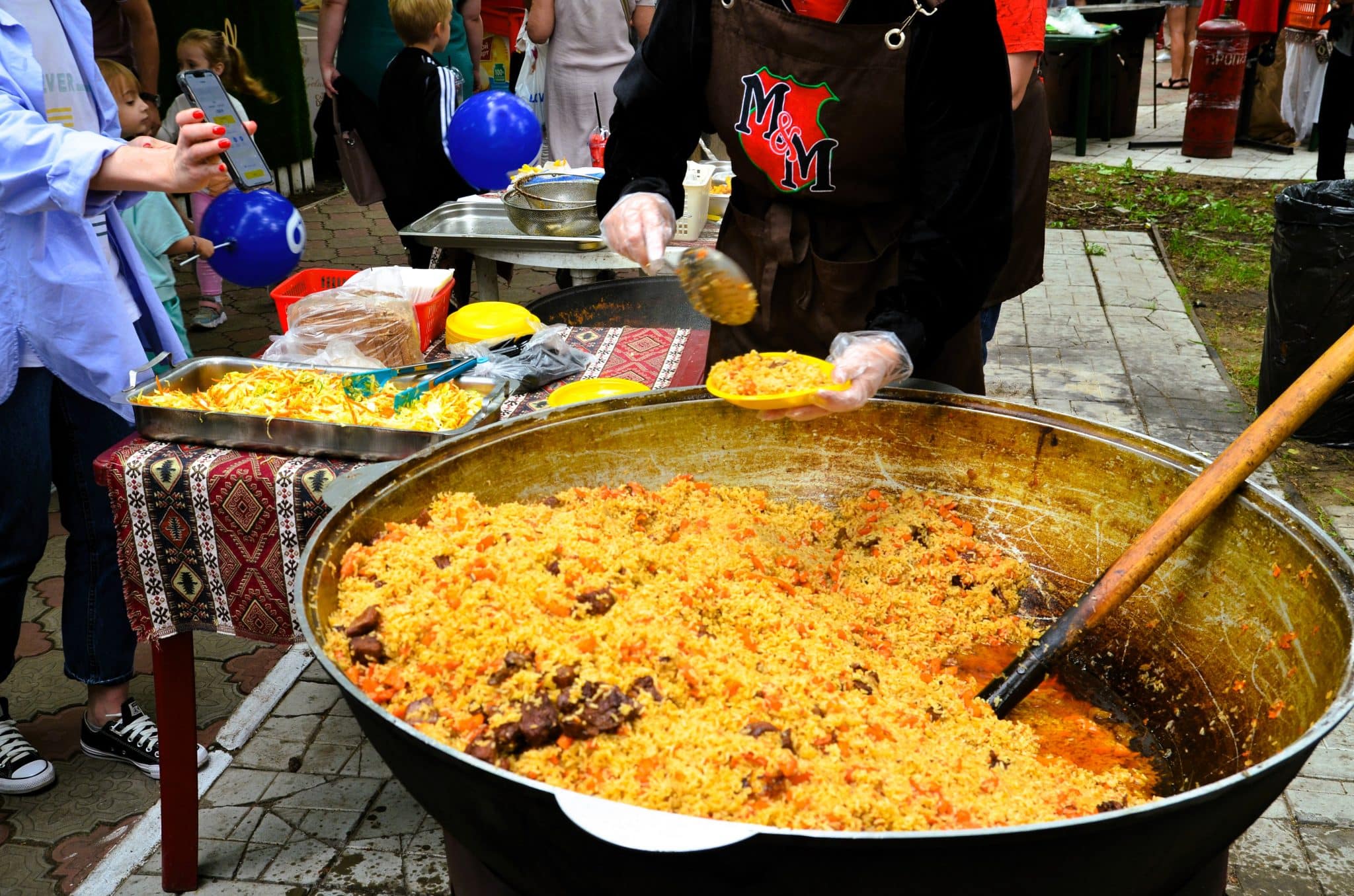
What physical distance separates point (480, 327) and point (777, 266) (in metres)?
1.03

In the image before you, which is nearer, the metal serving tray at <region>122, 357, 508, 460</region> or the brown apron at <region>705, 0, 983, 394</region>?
the brown apron at <region>705, 0, 983, 394</region>

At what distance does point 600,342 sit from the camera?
3047 mm

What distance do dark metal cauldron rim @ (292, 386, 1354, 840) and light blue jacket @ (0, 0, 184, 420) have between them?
1.00 meters

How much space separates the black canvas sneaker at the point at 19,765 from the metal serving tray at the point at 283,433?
1.25 metres

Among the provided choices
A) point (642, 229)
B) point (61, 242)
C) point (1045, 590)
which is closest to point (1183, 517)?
point (1045, 590)

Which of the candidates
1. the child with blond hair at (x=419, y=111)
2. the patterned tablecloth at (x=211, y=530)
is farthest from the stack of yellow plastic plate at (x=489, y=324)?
the child with blond hair at (x=419, y=111)

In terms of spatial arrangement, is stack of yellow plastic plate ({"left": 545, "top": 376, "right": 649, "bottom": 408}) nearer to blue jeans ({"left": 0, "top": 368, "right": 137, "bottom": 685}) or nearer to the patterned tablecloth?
the patterned tablecloth

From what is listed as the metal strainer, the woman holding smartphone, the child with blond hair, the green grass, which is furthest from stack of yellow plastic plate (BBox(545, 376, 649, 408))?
the green grass

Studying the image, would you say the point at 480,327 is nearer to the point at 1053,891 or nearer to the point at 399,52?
the point at 1053,891

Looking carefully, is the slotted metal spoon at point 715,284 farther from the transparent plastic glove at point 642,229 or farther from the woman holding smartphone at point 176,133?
the woman holding smartphone at point 176,133

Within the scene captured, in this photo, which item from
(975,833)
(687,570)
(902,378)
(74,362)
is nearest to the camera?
(975,833)

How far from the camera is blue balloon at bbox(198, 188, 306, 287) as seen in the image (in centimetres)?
379

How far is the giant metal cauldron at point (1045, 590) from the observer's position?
1.02 meters

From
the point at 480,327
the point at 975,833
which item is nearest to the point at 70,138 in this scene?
the point at 480,327
